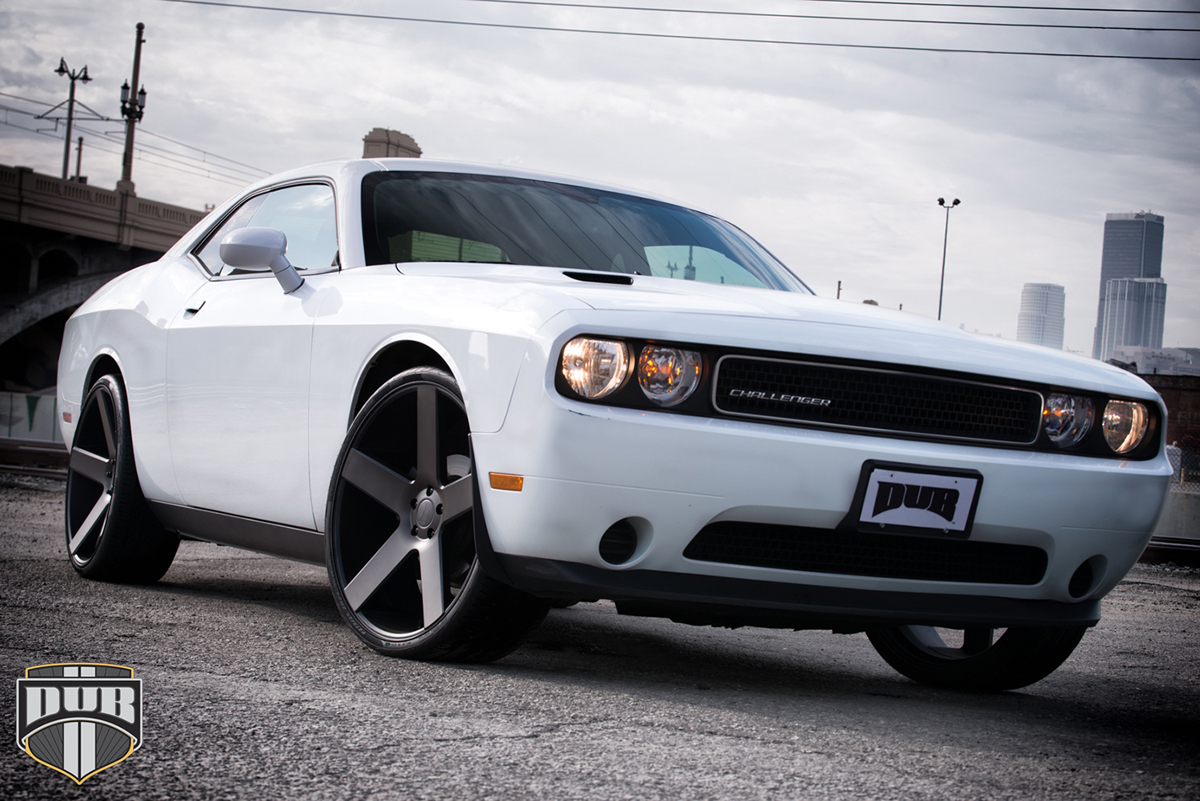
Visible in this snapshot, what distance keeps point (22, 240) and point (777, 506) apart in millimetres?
39868


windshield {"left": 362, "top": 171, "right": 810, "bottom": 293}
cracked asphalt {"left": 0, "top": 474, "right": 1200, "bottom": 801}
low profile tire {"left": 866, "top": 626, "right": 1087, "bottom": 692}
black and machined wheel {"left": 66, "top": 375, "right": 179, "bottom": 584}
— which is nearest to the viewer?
cracked asphalt {"left": 0, "top": 474, "right": 1200, "bottom": 801}

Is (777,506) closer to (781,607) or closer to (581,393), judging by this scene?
(781,607)

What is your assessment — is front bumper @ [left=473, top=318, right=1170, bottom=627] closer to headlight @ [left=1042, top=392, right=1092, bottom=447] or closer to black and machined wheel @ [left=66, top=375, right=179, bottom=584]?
headlight @ [left=1042, top=392, right=1092, bottom=447]

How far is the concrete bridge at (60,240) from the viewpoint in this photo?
36.7 metres

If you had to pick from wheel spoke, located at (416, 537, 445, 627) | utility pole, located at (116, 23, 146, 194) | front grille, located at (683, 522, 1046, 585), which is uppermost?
utility pole, located at (116, 23, 146, 194)

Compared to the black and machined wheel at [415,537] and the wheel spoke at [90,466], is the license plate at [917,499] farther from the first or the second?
the wheel spoke at [90,466]

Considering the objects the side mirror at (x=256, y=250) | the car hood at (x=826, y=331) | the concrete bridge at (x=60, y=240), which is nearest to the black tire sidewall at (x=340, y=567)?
the car hood at (x=826, y=331)

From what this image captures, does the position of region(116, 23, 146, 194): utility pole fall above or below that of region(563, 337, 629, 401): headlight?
above

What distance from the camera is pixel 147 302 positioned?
4707 mm

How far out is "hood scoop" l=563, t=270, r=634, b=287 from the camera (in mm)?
3203

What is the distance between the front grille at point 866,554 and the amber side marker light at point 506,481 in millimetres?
410

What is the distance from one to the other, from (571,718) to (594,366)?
0.76 m

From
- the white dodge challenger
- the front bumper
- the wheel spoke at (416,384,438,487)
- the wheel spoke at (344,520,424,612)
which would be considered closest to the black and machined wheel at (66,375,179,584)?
the white dodge challenger

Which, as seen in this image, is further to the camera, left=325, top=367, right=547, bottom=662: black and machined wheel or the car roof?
the car roof
